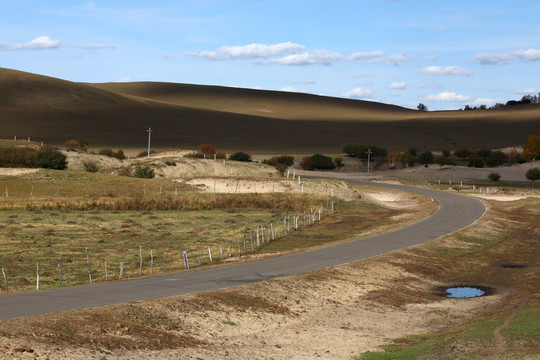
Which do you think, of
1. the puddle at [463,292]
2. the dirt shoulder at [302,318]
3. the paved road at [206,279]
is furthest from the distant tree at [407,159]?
the puddle at [463,292]

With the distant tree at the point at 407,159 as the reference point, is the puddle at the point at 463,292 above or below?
below

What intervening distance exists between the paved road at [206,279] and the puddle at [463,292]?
5.74 m

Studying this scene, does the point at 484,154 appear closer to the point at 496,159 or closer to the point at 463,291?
the point at 496,159

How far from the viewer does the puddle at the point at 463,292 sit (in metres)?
34.4

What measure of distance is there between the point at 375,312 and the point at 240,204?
44251 mm

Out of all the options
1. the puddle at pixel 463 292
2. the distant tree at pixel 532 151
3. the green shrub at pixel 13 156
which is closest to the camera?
the puddle at pixel 463 292

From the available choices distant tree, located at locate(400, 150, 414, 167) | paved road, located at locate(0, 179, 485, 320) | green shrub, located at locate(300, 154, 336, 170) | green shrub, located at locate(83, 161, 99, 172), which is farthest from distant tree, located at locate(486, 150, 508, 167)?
paved road, located at locate(0, 179, 485, 320)

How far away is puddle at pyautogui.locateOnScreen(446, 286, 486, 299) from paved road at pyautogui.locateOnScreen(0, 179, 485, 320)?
5743 millimetres

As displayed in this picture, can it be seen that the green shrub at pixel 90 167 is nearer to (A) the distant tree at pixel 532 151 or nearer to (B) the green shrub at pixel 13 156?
(B) the green shrub at pixel 13 156

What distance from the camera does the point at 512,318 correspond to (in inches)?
1020

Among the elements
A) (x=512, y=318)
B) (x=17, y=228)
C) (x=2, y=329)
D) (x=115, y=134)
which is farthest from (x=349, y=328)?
(x=115, y=134)

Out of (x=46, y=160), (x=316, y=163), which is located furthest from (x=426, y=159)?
(x=46, y=160)

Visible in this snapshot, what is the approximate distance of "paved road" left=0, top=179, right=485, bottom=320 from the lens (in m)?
24.9

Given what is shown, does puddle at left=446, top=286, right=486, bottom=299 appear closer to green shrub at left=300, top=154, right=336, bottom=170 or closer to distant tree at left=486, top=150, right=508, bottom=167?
green shrub at left=300, top=154, right=336, bottom=170
